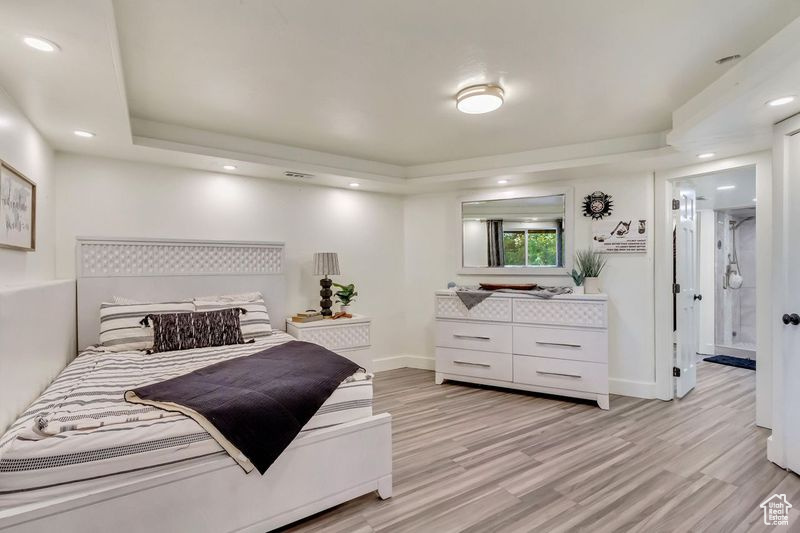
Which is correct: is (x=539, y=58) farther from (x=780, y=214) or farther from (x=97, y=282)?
(x=97, y=282)

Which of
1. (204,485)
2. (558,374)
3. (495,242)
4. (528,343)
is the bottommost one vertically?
(558,374)

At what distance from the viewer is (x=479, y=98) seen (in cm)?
252

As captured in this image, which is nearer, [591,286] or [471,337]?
[591,286]

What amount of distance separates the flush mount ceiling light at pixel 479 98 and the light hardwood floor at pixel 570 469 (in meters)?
2.35

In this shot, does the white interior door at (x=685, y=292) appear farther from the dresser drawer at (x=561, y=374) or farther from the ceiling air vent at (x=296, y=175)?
the ceiling air vent at (x=296, y=175)

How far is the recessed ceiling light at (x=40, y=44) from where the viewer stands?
5.27ft

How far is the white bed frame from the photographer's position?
141 centimetres

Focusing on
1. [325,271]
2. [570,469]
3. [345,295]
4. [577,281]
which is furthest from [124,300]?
[577,281]

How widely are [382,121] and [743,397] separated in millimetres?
4264

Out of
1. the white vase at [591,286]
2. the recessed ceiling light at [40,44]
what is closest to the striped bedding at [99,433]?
the recessed ceiling light at [40,44]

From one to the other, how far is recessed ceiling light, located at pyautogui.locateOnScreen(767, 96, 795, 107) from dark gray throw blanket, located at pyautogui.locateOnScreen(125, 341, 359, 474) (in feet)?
9.20

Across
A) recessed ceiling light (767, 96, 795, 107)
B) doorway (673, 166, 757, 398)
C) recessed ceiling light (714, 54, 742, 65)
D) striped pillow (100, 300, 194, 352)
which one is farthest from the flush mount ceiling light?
doorway (673, 166, 757, 398)

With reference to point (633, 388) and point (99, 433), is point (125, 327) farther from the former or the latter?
point (633, 388)

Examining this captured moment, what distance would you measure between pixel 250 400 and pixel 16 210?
5.89 ft
